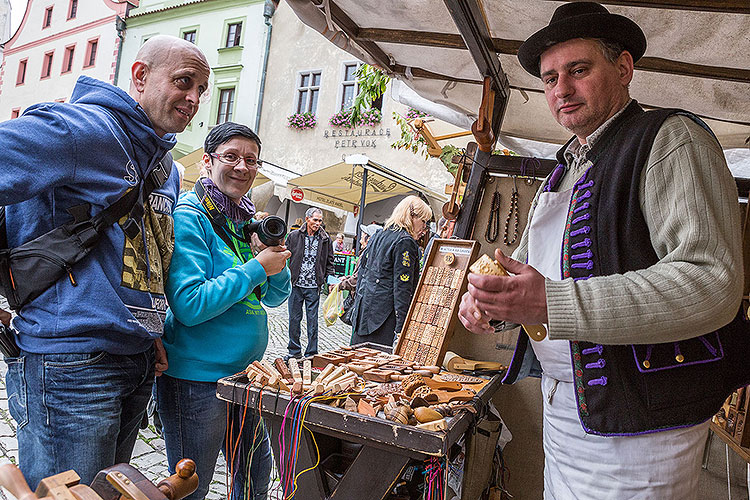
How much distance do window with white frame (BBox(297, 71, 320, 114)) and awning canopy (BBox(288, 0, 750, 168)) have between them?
13.3m

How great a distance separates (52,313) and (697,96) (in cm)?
293

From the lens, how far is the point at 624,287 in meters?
1.06

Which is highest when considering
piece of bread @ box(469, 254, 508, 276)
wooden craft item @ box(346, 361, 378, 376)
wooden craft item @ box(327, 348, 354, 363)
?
piece of bread @ box(469, 254, 508, 276)

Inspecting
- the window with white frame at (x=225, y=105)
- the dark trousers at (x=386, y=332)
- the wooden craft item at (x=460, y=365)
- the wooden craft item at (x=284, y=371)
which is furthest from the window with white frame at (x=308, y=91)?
the wooden craft item at (x=284, y=371)

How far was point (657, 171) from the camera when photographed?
122 cm

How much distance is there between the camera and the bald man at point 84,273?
1312 millimetres

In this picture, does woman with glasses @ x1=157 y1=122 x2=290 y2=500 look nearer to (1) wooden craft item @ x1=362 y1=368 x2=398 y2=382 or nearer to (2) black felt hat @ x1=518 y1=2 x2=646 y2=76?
(1) wooden craft item @ x1=362 y1=368 x2=398 y2=382

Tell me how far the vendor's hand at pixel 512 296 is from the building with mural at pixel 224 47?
16.6m

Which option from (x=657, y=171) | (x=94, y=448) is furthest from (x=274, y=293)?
(x=657, y=171)

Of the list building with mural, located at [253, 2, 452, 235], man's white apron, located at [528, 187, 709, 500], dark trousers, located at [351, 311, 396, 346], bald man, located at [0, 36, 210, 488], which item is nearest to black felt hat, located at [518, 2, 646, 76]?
man's white apron, located at [528, 187, 709, 500]

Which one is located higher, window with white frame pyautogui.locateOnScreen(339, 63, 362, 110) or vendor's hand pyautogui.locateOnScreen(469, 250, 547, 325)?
window with white frame pyautogui.locateOnScreen(339, 63, 362, 110)

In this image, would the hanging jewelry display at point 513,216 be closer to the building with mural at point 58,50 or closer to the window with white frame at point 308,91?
the window with white frame at point 308,91

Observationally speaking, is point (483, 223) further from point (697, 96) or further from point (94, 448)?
point (94, 448)

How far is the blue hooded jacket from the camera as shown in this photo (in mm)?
1267
